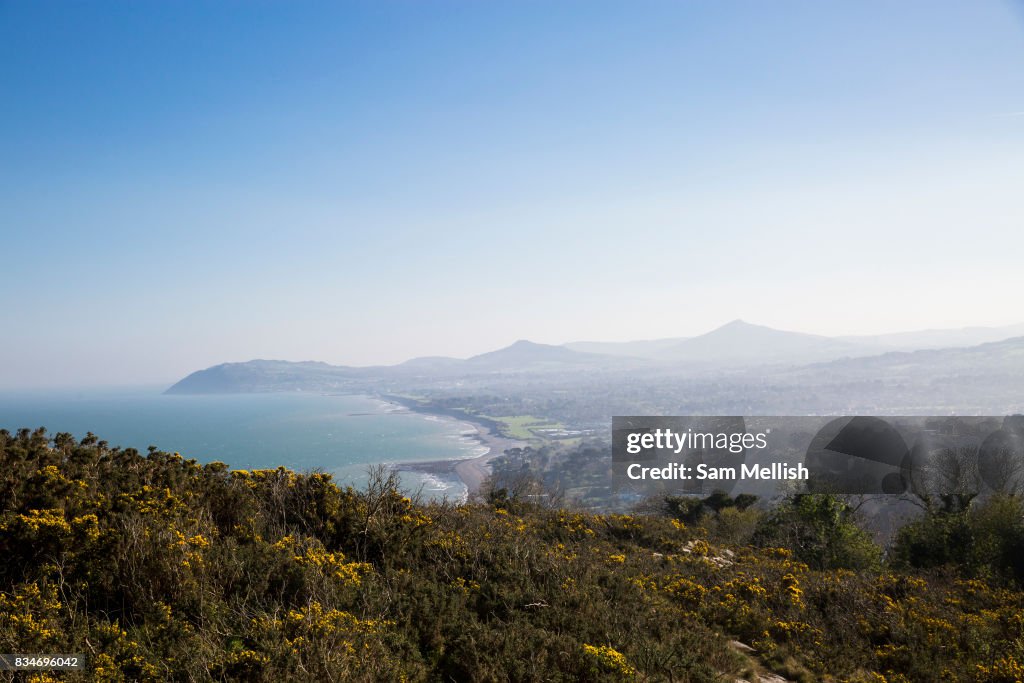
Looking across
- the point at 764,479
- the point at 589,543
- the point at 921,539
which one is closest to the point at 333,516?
the point at 589,543

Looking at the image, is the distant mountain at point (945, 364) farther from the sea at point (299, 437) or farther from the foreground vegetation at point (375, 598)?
the foreground vegetation at point (375, 598)

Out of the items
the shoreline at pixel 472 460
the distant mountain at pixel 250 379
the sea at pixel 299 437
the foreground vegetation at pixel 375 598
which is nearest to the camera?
the foreground vegetation at pixel 375 598

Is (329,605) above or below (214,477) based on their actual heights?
below

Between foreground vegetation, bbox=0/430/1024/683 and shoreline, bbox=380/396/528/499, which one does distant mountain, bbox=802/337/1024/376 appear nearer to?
shoreline, bbox=380/396/528/499

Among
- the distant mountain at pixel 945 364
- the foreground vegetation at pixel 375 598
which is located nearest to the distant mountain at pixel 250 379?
the distant mountain at pixel 945 364

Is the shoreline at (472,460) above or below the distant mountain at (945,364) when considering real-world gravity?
below

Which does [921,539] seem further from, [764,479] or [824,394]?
[824,394]

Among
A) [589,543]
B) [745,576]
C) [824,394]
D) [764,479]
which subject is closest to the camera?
[745,576]
